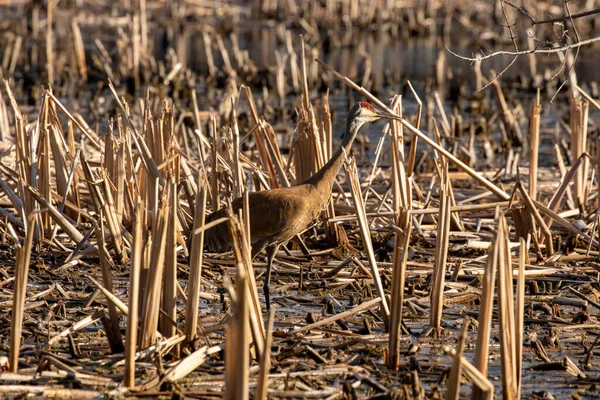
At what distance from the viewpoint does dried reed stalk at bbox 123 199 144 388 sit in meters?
3.44

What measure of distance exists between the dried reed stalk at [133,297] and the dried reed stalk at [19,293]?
0.36 metres

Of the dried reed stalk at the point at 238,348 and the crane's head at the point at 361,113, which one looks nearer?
the dried reed stalk at the point at 238,348

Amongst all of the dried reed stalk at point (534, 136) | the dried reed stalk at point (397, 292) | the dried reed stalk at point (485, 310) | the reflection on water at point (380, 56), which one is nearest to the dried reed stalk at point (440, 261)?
the dried reed stalk at point (397, 292)

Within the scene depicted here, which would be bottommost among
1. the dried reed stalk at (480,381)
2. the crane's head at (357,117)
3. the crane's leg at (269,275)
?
the crane's leg at (269,275)

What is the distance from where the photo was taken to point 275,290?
549cm

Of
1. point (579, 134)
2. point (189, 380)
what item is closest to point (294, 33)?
point (579, 134)

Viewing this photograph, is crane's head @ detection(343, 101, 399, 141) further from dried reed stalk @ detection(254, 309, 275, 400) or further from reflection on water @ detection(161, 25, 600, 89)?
reflection on water @ detection(161, 25, 600, 89)

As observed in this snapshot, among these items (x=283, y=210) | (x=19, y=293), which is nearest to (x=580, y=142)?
(x=283, y=210)

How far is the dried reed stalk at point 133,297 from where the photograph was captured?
135 inches

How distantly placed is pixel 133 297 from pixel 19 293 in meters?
0.46

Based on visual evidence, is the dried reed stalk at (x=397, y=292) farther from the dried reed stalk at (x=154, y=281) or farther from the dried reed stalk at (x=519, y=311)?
the dried reed stalk at (x=154, y=281)

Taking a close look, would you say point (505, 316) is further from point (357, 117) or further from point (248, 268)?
point (357, 117)

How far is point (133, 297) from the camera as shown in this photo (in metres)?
3.45

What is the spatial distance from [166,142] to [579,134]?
2.80 meters
